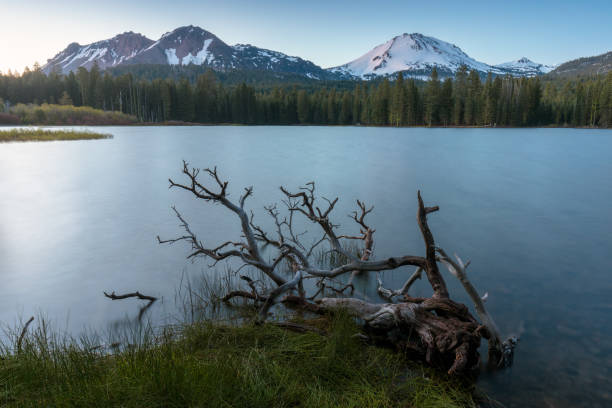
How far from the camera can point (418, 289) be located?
697 cm

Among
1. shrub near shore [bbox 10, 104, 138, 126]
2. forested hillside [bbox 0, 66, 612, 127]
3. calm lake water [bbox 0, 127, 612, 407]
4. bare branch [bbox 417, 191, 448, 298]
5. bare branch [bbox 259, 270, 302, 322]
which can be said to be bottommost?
calm lake water [bbox 0, 127, 612, 407]

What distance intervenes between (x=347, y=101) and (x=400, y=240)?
111178 mm

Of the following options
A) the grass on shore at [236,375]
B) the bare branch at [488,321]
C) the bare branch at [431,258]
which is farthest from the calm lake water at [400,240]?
the grass on shore at [236,375]

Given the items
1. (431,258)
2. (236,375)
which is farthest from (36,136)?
(431,258)

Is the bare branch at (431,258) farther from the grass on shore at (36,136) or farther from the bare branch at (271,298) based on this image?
the grass on shore at (36,136)

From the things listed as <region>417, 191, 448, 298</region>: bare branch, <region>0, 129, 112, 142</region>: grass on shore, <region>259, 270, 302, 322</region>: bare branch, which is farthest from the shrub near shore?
<region>417, 191, 448, 298</region>: bare branch

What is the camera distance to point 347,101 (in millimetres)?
116250

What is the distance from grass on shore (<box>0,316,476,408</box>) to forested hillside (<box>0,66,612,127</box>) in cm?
9856

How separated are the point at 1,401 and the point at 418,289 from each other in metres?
6.00

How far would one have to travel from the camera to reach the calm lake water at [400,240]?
5.29 meters

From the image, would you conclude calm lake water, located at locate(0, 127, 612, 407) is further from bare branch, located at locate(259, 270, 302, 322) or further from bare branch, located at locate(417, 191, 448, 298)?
bare branch, located at locate(259, 270, 302, 322)

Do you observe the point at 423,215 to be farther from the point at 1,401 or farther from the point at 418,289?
the point at 1,401

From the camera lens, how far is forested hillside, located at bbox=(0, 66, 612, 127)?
94000 millimetres

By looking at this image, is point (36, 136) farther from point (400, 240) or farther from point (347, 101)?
point (347, 101)
